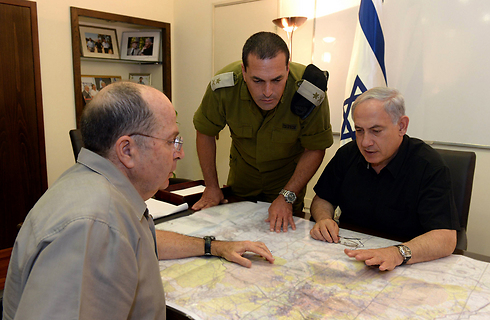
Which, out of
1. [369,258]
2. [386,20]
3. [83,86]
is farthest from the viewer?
[83,86]

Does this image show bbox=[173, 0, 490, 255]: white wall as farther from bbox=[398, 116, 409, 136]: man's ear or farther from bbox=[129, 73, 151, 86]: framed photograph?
bbox=[398, 116, 409, 136]: man's ear

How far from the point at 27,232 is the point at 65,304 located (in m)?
0.19

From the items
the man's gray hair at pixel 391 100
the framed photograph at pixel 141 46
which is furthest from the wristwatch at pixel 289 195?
the framed photograph at pixel 141 46

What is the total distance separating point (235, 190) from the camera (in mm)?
2254

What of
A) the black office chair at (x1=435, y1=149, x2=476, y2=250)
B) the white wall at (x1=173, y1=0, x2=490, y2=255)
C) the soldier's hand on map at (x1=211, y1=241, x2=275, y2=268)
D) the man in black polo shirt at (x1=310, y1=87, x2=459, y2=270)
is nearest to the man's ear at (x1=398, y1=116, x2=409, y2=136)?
the man in black polo shirt at (x1=310, y1=87, x2=459, y2=270)

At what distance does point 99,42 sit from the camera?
160 inches

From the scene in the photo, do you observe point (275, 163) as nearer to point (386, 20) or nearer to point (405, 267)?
point (405, 267)

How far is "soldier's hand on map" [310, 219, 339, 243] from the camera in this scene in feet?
4.76

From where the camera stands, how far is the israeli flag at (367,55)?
106 inches

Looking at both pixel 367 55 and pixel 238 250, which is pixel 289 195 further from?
pixel 367 55

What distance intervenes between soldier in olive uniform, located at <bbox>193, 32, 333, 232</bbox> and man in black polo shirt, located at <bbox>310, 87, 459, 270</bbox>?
23cm

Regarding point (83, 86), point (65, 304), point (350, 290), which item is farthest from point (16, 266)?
point (83, 86)

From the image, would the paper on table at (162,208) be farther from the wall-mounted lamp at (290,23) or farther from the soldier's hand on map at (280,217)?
the wall-mounted lamp at (290,23)

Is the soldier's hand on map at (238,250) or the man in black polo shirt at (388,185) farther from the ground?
the man in black polo shirt at (388,185)
